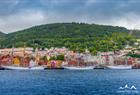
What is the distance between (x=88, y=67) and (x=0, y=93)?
421ft

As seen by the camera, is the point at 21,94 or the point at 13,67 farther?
the point at 13,67

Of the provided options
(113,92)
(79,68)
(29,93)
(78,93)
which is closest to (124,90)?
(113,92)

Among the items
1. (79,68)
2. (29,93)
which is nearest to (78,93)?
(29,93)

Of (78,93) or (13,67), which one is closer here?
(78,93)

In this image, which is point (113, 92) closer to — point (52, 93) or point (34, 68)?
point (52, 93)

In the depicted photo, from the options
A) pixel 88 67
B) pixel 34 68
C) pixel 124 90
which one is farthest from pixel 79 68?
pixel 124 90

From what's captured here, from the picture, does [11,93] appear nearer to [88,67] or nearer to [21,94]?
[21,94]

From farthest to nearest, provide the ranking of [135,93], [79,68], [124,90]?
1. [79,68]
2. [124,90]
3. [135,93]

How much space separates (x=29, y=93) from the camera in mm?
71750

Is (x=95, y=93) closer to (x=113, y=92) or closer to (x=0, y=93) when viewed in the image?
(x=113, y=92)

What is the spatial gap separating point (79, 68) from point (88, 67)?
3988 mm

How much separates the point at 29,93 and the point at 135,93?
1410cm

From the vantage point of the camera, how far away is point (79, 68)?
198 m

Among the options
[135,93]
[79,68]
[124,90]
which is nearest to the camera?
[135,93]
